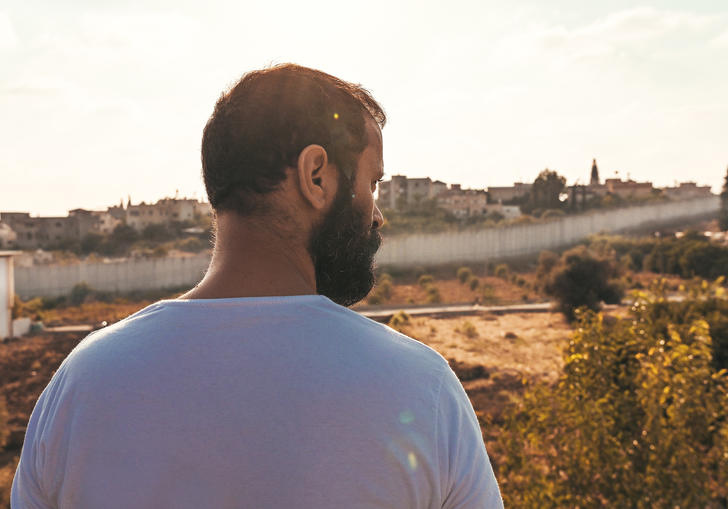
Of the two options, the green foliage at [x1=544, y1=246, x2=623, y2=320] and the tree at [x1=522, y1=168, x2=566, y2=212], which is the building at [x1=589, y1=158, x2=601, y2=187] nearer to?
the tree at [x1=522, y1=168, x2=566, y2=212]

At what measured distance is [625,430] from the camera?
4906mm

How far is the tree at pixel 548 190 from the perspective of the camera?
230 ft

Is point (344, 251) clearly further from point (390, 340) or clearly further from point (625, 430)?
point (625, 430)

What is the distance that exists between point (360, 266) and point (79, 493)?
2.49ft

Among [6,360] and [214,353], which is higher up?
[214,353]

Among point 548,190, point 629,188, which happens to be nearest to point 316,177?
point 548,190

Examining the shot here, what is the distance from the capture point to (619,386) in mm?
5195

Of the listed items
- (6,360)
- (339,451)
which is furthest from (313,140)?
(6,360)

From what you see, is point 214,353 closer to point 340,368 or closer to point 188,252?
point 340,368

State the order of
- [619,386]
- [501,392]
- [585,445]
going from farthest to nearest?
[501,392] → [619,386] → [585,445]

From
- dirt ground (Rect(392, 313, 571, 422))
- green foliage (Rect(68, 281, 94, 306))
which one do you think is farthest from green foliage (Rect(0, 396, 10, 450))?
green foliage (Rect(68, 281, 94, 306))

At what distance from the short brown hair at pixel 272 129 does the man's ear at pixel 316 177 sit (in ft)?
0.06

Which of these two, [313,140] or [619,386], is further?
[619,386]

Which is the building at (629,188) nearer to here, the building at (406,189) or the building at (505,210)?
the building at (505,210)
